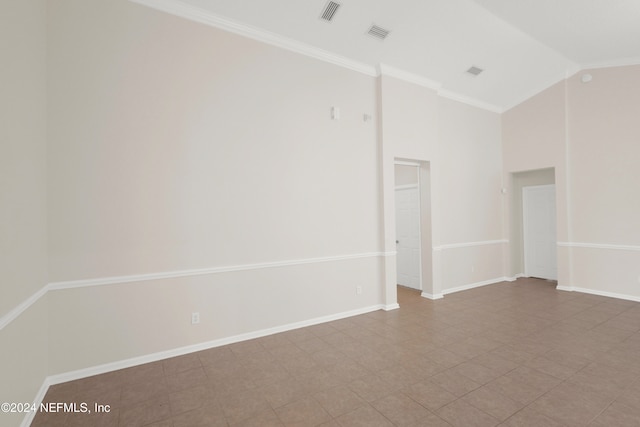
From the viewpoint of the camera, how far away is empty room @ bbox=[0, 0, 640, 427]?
2.26m

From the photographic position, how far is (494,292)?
5.52 m

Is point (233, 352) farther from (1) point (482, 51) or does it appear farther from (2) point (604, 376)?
(1) point (482, 51)

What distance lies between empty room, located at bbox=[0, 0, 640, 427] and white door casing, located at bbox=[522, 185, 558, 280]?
33.9 inches

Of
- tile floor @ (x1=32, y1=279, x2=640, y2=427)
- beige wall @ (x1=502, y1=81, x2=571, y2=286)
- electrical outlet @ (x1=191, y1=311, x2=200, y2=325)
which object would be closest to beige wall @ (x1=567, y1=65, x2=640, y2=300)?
beige wall @ (x1=502, y1=81, x2=571, y2=286)

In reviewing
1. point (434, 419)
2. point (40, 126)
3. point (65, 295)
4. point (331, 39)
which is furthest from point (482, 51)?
point (65, 295)

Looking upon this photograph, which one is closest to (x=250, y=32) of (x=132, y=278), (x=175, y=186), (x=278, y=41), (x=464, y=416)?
(x=278, y=41)

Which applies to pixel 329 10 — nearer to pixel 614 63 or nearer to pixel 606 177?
pixel 614 63

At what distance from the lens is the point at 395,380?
2.61 m

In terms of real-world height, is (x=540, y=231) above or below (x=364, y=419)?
above

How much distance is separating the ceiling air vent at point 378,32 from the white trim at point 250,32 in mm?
504

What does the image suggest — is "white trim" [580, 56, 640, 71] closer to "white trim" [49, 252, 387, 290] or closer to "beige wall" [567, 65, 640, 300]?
"beige wall" [567, 65, 640, 300]

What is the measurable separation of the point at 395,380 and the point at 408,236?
3.67 m

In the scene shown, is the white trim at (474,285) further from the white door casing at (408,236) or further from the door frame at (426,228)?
the white door casing at (408,236)

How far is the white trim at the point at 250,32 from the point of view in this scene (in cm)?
311
